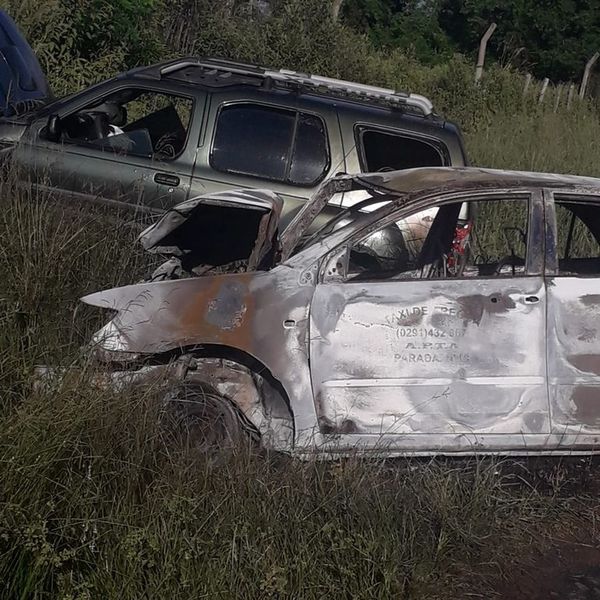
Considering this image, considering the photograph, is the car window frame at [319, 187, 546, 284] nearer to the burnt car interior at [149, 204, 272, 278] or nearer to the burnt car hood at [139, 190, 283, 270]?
the burnt car hood at [139, 190, 283, 270]

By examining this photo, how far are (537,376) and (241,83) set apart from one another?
4.22m

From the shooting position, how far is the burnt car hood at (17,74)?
8925 mm

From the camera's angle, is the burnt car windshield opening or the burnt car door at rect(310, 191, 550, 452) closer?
the burnt car door at rect(310, 191, 550, 452)

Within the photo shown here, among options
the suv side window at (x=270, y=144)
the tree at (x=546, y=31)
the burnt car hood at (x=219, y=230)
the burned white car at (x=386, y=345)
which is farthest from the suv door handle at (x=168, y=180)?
the tree at (x=546, y=31)

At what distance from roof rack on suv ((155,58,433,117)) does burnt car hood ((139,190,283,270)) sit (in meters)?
2.54

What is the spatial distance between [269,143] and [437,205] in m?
3.09

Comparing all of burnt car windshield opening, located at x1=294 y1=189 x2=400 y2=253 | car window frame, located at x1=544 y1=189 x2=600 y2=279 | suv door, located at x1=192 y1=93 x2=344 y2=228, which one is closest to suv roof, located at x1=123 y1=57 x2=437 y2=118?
suv door, located at x1=192 y1=93 x2=344 y2=228

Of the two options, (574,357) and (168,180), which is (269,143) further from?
(574,357)

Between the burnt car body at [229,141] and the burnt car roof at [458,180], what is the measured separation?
210cm

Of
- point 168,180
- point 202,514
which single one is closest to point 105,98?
point 168,180

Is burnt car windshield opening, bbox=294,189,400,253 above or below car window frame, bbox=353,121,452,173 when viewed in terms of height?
above

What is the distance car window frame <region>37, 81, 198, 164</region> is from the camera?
26.8 feet

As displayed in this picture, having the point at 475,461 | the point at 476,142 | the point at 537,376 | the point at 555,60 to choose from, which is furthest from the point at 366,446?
the point at 555,60

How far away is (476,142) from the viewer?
48.0ft
